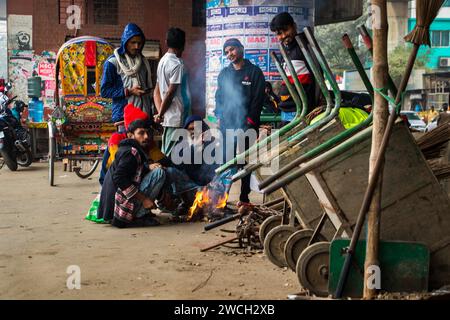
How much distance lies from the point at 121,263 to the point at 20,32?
16616 millimetres

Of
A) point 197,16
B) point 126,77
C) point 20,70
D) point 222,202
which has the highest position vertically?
point 197,16

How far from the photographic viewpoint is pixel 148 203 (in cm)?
758

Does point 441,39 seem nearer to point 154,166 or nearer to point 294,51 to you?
point 294,51

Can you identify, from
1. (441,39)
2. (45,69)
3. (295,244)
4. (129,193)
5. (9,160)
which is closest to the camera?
(295,244)

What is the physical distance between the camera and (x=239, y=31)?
11.0 m

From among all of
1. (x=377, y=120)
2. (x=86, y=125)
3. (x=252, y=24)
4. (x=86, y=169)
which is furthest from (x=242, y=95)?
(x=86, y=169)

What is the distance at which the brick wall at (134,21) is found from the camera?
836 inches

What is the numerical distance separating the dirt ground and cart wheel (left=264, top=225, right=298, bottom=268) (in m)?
0.09

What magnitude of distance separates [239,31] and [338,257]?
22.6 ft

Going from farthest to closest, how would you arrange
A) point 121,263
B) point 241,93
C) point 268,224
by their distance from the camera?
point 241,93
point 268,224
point 121,263

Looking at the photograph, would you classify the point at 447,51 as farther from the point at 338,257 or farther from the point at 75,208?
the point at 338,257

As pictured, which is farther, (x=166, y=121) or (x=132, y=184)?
(x=166, y=121)

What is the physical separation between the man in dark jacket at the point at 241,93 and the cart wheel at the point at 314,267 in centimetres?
351
